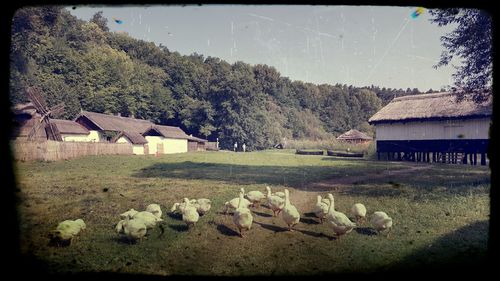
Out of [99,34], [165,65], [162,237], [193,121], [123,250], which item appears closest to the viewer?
[123,250]

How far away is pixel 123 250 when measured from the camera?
665 cm

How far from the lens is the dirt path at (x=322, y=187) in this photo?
1102cm

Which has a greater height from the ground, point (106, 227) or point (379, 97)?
point (379, 97)

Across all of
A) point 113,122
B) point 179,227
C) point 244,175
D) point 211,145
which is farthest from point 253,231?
point 211,145

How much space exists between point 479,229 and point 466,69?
10213 mm

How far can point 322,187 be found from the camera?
13391 millimetres

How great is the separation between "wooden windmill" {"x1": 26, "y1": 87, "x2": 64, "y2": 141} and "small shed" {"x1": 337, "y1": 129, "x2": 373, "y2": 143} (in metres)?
23.7

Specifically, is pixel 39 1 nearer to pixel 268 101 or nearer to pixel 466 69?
pixel 466 69

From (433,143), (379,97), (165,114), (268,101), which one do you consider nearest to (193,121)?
(165,114)

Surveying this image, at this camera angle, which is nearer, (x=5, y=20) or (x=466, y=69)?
(x=5, y=20)

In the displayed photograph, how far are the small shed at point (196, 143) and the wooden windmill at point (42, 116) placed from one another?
20.6 m

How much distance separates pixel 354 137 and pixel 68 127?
2463 centimetres

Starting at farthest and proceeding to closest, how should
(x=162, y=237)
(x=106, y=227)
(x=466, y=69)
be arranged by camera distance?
(x=466, y=69), (x=106, y=227), (x=162, y=237)

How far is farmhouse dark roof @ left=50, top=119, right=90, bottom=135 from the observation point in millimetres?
19550
